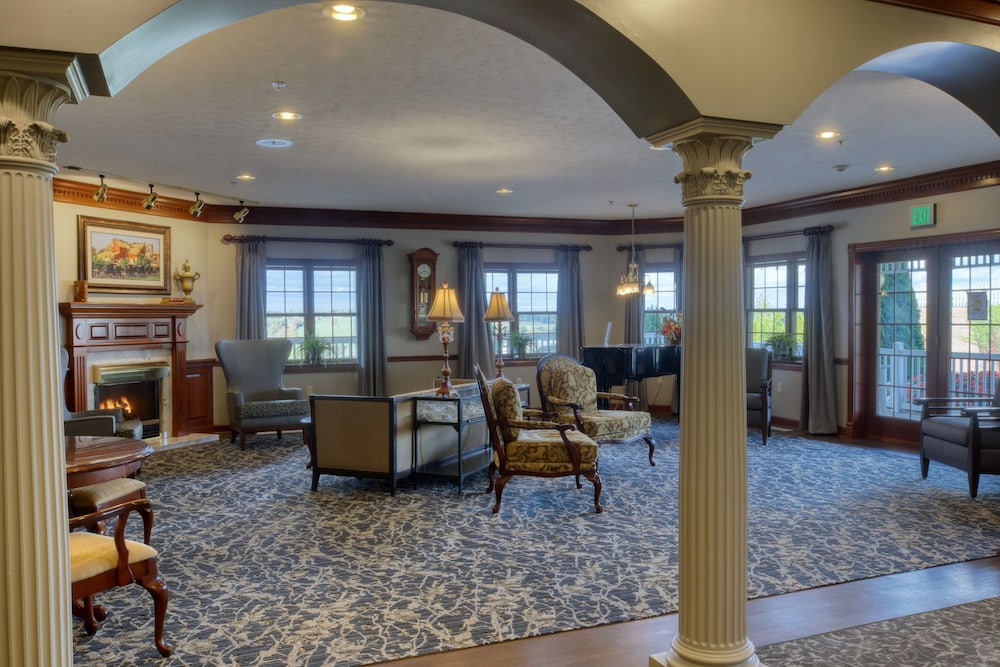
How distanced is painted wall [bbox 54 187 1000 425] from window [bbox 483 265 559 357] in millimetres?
211

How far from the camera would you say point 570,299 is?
1009cm

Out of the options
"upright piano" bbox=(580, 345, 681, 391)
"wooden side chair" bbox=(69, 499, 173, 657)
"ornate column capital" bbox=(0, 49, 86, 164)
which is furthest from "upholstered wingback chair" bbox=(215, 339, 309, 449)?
"ornate column capital" bbox=(0, 49, 86, 164)

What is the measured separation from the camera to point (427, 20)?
325 cm

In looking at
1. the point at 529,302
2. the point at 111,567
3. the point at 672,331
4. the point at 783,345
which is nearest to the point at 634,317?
the point at 672,331

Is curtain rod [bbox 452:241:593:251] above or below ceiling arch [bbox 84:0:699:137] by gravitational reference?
above

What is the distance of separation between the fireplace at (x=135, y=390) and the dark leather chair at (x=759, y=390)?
A: 6.63 m

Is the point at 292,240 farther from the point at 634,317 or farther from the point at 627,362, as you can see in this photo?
the point at 634,317

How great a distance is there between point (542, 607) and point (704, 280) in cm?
191

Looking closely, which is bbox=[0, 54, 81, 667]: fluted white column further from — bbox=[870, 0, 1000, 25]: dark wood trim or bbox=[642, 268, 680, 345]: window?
bbox=[642, 268, 680, 345]: window

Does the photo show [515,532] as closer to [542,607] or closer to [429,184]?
[542,607]

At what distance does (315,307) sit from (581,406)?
4229 millimetres

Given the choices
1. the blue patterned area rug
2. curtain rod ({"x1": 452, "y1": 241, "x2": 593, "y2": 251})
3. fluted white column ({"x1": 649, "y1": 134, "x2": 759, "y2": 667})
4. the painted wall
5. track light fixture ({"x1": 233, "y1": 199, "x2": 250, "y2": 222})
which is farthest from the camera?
curtain rod ({"x1": 452, "y1": 241, "x2": 593, "y2": 251})

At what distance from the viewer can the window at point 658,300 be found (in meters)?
10.0

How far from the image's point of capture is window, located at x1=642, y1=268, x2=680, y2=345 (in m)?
10.0
